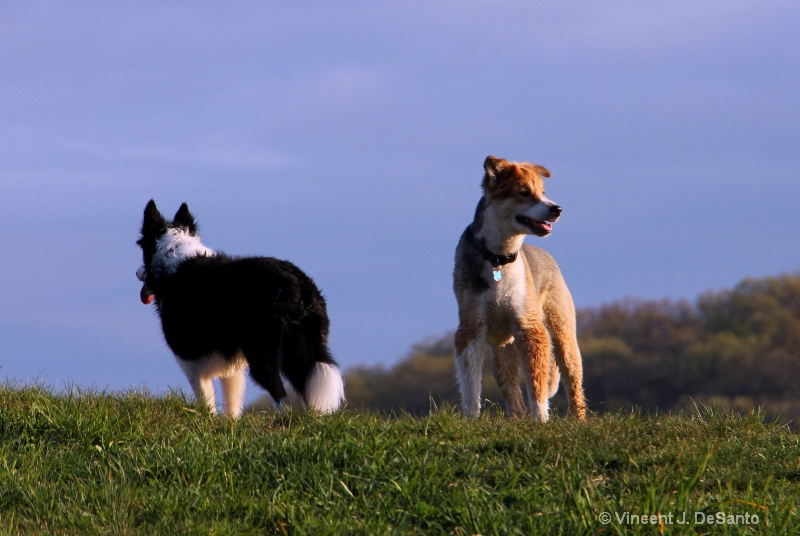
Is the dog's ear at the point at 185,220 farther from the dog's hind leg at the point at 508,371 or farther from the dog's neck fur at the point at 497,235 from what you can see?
the dog's hind leg at the point at 508,371

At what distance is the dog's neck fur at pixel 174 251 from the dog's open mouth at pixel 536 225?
3.06 m

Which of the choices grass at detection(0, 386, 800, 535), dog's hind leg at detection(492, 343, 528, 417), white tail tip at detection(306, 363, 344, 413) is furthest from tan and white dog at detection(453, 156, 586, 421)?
grass at detection(0, 386, 800, 535)

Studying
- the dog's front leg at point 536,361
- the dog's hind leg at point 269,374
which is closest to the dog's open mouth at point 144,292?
the dog's hind leg at point 269,374

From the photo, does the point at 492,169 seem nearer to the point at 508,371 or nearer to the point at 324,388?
the point at 508,371

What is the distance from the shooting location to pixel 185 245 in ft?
29.6

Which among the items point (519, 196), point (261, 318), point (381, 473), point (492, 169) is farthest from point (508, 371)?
point (381, 473)

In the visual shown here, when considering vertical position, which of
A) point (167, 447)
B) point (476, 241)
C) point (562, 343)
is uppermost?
point (476, 241)

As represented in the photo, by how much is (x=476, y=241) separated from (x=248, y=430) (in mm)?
3104

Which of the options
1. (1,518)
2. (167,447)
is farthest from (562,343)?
(1,518)

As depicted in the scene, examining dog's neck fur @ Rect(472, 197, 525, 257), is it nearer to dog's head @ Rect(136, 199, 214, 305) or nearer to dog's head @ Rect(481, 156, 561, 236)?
dog's head @ Rect(481, 156, 561, 236)

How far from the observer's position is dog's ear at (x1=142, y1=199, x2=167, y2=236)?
934 cm

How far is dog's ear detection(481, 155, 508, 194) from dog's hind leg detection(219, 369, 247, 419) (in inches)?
115

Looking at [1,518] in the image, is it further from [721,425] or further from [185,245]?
[721,425]

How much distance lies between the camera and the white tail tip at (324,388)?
24.8 ft
